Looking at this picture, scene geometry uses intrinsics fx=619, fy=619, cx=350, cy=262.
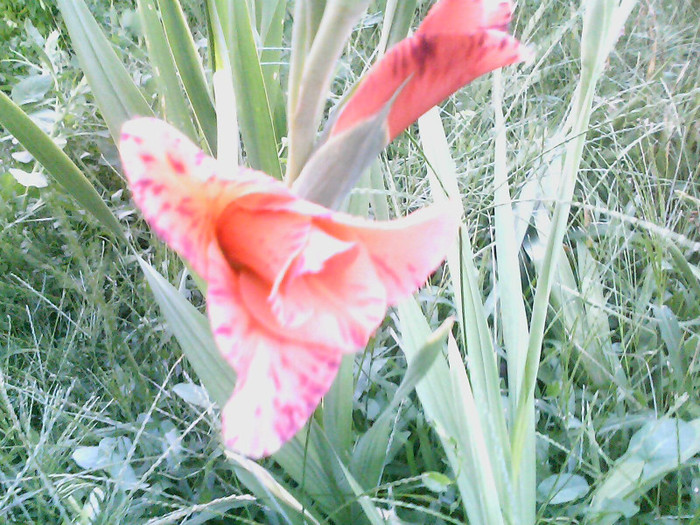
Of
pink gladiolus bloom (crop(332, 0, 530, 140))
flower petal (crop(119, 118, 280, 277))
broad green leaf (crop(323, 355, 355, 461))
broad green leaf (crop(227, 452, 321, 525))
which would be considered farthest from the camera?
broad green leaf (crop(323, 355, 355, 461))

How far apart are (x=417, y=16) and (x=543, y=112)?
432 millimetres

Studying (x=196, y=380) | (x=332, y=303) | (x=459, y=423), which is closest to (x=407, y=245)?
(x=332, y=303)

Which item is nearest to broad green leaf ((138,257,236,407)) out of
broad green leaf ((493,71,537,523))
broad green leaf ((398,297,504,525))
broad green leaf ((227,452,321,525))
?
broad green leaf ((227,452,321,525))

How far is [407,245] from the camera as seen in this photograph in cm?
30

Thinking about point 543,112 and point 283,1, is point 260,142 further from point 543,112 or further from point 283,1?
point 543,112

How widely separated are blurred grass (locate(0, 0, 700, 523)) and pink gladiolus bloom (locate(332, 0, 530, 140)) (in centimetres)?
29

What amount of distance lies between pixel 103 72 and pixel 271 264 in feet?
1.55

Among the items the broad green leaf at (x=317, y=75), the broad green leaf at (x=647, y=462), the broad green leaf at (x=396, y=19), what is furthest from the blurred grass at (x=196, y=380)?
the broad green leaf at (x=317, y=75)

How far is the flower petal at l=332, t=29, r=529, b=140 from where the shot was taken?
13.9 inches

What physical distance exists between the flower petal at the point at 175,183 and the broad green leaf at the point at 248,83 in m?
0.38

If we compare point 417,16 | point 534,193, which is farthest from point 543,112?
point 417,16

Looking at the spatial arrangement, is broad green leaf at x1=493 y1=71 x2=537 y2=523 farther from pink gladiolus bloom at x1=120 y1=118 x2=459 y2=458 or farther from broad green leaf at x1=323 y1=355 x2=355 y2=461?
pink gladiolus bloom at x1=120 y1=118 x2=459 y2=458

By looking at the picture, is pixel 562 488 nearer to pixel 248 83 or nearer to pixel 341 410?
pixel 341 410

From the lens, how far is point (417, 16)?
1442 millimetres
